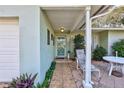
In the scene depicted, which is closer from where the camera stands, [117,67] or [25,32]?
[25,32]

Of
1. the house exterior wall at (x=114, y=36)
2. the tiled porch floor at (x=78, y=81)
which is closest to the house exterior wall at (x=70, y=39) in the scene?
the house exterior wall at (x=114, y=36)

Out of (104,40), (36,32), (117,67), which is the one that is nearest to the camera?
(36,32)

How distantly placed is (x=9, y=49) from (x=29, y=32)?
1.29m

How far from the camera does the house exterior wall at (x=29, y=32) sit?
5.67 metres

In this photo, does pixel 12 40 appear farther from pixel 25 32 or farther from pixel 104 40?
pixel 104 40

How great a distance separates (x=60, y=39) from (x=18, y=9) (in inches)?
527

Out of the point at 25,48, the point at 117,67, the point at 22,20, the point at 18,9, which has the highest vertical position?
the point at 18,9

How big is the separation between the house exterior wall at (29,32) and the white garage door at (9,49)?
714 mm

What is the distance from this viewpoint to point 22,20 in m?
5.69

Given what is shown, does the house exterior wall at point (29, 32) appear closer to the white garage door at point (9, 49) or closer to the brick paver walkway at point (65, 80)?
the white garage door at point (9, 49)

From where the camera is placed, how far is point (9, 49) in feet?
21.2
